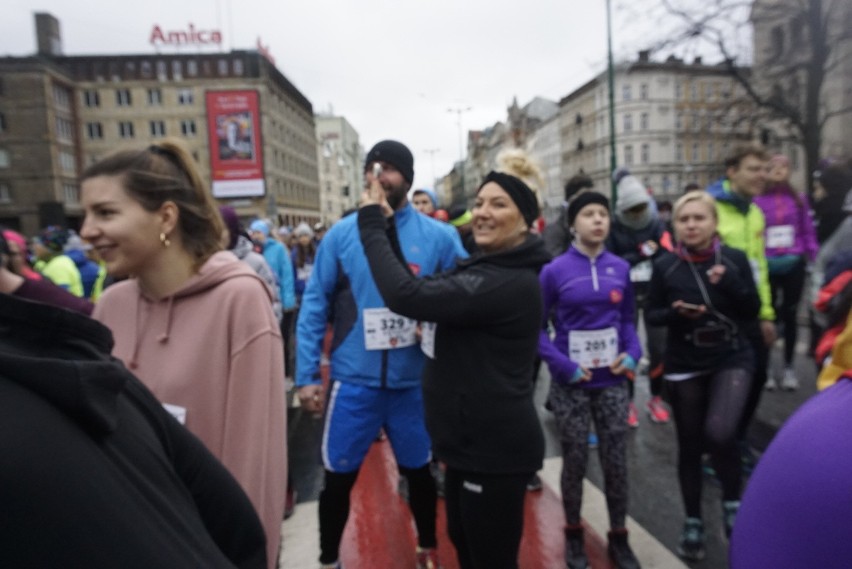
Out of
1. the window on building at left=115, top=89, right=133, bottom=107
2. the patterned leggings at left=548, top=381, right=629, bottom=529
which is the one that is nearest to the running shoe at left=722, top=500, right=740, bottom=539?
the patterned leggings at left=548, top=381, right=629, bottom=529

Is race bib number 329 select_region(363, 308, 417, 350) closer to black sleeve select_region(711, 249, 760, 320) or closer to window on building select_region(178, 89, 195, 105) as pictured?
black sleeve select_region(711, 249, 760, 320)

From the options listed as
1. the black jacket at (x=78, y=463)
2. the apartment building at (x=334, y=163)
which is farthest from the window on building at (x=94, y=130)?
the black jacket at (x=78, y=463)

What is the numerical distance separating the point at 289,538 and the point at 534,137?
92984 millimetres

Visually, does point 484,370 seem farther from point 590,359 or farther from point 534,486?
point 534,486

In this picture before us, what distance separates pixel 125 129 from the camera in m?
58.4

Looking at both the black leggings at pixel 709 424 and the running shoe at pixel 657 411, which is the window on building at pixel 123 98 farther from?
the black leggings at pixel 709 424

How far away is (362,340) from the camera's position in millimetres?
A: 2799

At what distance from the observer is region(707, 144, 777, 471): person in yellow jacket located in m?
3.65

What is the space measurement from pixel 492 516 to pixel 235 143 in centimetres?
5952

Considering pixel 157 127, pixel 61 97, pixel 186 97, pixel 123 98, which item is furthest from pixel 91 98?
pixel 186 97

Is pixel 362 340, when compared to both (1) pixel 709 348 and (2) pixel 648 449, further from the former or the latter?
(2) pixel 648 449

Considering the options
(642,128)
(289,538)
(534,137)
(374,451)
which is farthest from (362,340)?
(534,137)

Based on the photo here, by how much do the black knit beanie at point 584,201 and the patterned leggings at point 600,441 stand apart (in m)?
0.97

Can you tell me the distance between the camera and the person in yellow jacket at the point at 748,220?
144 inches
